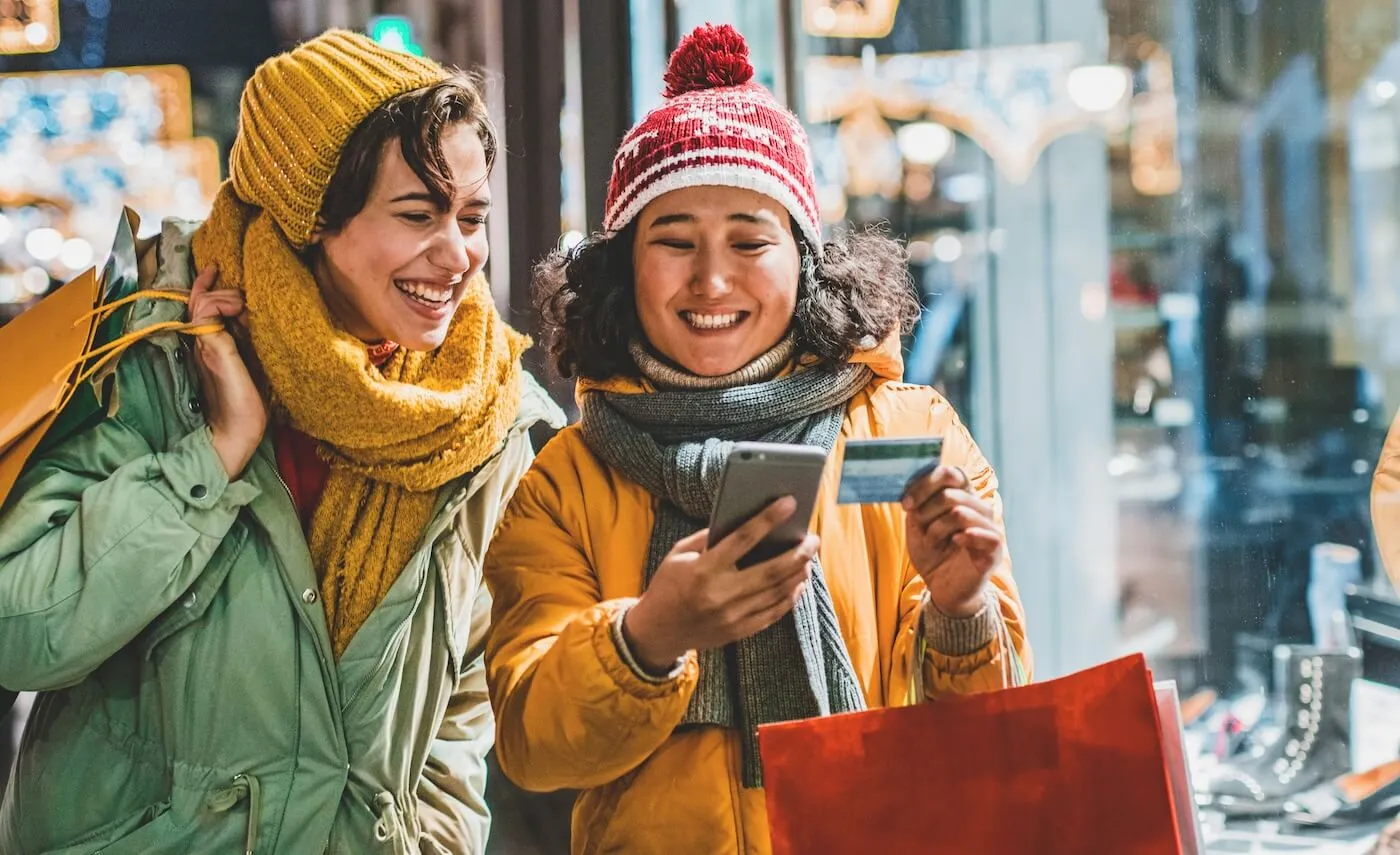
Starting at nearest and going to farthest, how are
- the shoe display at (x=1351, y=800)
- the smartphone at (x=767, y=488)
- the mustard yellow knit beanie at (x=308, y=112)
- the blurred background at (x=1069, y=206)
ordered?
the smartphone at (x=767, y=488), the mustard yellow knit beanie at (x=308, y=112), the shoe display at (x=1351, y=800), the blurred background at (x=1069, y=206)

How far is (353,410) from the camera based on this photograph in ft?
5.82

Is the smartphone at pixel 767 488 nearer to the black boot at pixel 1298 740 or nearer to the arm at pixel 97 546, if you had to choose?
the arm at pixel 97 546

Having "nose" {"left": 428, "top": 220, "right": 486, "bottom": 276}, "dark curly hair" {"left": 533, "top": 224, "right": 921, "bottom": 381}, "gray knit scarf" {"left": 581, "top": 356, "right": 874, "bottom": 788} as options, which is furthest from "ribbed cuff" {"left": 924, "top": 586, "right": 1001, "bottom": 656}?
"nose" {"left": 428, "top": 220, "right": 486, "bottom": 276}

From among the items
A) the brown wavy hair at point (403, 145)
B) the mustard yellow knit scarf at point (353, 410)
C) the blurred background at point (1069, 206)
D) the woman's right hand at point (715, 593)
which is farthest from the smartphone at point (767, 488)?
the blurred background at point (1069, 206)

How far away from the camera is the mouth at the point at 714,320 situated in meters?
1.55

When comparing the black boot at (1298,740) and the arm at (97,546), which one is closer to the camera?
the arm at (97,546)

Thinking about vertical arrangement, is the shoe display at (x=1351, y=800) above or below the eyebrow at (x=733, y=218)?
below

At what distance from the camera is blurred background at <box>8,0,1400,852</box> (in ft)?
8.58

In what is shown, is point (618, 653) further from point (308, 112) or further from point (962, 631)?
point (308, 112)

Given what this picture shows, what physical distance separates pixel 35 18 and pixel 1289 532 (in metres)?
2.93

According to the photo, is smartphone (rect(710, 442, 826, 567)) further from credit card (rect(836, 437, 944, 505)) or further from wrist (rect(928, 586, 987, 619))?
wrist (rect(928, 586, 987, 619))

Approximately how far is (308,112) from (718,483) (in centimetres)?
87

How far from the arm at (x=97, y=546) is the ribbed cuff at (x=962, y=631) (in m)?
0.93

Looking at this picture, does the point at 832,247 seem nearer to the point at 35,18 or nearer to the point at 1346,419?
the point at 1346,419
